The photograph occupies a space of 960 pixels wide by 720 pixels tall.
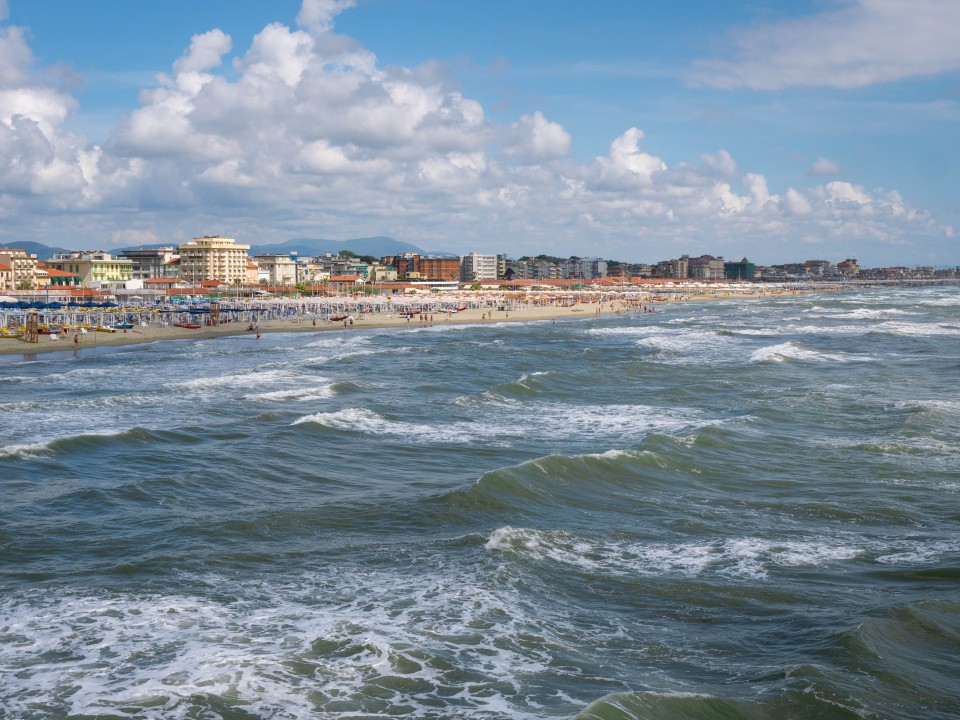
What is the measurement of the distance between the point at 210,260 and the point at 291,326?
80.8 meters

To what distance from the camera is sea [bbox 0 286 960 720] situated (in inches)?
368

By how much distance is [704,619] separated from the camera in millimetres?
11102

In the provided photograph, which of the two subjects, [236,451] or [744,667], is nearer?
[744,667]

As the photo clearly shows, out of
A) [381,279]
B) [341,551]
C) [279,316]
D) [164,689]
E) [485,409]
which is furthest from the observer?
[381,279]

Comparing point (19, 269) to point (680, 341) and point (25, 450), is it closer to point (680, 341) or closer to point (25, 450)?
point (680, 341)

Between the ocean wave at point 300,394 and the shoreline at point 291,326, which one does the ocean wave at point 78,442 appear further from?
the shoreline at point 291,326

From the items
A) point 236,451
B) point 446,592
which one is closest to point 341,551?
point 446,592

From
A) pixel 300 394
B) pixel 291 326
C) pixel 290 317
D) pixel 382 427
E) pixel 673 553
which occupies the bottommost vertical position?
pixel 673 553

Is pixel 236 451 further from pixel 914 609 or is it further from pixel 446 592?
pixel 914 609

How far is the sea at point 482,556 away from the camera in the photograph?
30.7 ft

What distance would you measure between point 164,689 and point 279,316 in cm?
7487

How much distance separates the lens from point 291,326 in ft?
237

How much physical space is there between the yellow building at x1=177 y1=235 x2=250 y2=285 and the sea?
12124cm

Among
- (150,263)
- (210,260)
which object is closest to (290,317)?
(210,260)
